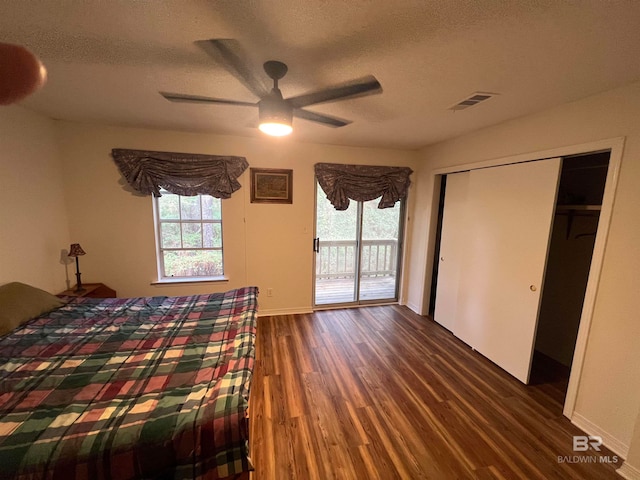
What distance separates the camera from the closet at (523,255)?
2162 mm

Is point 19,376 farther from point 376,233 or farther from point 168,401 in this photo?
point 376,233

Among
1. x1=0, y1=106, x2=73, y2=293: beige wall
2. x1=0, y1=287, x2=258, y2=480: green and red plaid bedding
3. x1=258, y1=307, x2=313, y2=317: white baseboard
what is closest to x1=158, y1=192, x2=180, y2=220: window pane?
x1=0, y1=106, x2=73, y2=293: beige wall

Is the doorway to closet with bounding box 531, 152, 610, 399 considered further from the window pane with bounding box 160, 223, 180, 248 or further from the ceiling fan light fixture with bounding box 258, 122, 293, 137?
the window pane with bounding box 160, 223, 180, 248

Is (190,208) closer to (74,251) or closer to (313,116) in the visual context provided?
(74,251)

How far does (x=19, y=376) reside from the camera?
4.44 ft

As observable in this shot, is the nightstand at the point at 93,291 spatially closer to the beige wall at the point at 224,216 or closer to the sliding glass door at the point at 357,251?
the beige wall at the point at 224,216

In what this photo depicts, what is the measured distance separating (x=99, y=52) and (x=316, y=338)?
2.95 m

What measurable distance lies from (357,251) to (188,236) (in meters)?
2.35

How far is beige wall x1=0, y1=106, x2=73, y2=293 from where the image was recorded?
2146 mm

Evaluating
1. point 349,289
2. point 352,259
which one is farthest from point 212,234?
point 349,289

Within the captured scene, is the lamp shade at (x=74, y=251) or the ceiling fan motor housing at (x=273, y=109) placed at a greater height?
the ceiling fan motor housing at (x=273, y=109)

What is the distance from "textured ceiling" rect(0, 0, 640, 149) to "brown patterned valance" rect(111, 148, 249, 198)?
0.74m

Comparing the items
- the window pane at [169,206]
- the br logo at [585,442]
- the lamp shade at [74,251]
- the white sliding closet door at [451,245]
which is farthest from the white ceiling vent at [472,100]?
the lamp shade at [74,251]

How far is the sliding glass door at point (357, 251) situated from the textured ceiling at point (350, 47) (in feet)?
5.93
